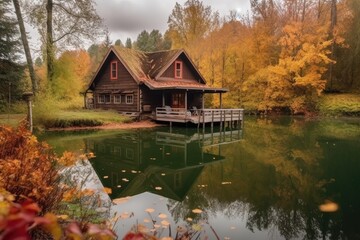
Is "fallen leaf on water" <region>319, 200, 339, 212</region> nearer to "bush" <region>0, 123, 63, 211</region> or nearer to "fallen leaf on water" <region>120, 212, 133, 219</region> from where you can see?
"fallen leaf on water" <region>120, 212, 133, 219</region>

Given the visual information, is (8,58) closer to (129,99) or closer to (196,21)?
(129,99)

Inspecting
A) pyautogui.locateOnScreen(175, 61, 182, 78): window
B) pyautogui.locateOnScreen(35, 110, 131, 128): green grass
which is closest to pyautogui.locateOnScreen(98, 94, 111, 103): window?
pyautogui.locateOnScreen(35, 110, 131, 128): green grass

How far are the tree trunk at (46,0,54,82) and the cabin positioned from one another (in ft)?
15.9

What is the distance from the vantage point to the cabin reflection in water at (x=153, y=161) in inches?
336

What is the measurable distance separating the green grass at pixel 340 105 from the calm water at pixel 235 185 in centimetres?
1808

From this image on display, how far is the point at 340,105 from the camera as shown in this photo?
108 feet

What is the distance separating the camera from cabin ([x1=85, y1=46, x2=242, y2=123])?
27.4 m

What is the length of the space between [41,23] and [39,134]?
14605 mm

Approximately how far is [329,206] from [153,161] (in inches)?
259

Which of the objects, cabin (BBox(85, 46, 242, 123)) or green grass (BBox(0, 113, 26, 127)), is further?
cabin (BBox(85, 46, 242, 123))

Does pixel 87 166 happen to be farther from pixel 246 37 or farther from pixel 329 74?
pixel 329 74

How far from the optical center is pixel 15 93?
84.8 feet

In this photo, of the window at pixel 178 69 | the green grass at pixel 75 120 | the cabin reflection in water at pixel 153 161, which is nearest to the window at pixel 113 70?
the green grass at pixel 75 120

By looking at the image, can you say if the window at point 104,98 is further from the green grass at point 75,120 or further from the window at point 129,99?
the green grass at point 75,120
